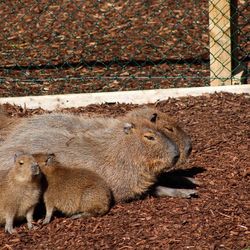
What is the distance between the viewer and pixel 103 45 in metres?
10.9

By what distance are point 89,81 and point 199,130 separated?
2.43m

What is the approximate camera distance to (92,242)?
5203 millimetres

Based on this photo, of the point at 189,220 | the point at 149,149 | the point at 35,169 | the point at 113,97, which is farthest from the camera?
the point at 113,97

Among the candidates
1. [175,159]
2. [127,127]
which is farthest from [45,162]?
[175,159]

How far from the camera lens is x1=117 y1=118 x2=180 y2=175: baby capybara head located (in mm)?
5820

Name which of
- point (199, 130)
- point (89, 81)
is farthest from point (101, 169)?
point (89, 81)

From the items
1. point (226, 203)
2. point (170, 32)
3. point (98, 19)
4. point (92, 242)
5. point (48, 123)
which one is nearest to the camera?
point (92, 242)

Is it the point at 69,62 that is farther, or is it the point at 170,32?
the point at 170,32

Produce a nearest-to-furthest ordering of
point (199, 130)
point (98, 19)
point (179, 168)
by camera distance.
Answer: point (179, 168) < point (199, 130) < point (98, 19)

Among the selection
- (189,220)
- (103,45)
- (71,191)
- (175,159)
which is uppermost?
(103,45)

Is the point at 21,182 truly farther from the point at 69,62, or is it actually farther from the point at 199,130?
the point at 69,62

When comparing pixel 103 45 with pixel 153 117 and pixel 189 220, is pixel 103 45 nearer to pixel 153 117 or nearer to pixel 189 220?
pixel 153 117

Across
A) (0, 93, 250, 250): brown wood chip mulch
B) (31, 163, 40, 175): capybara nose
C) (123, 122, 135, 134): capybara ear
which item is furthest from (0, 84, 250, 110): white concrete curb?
(31, 163, 40, 175): capybara nose

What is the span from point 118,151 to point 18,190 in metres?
0.86
